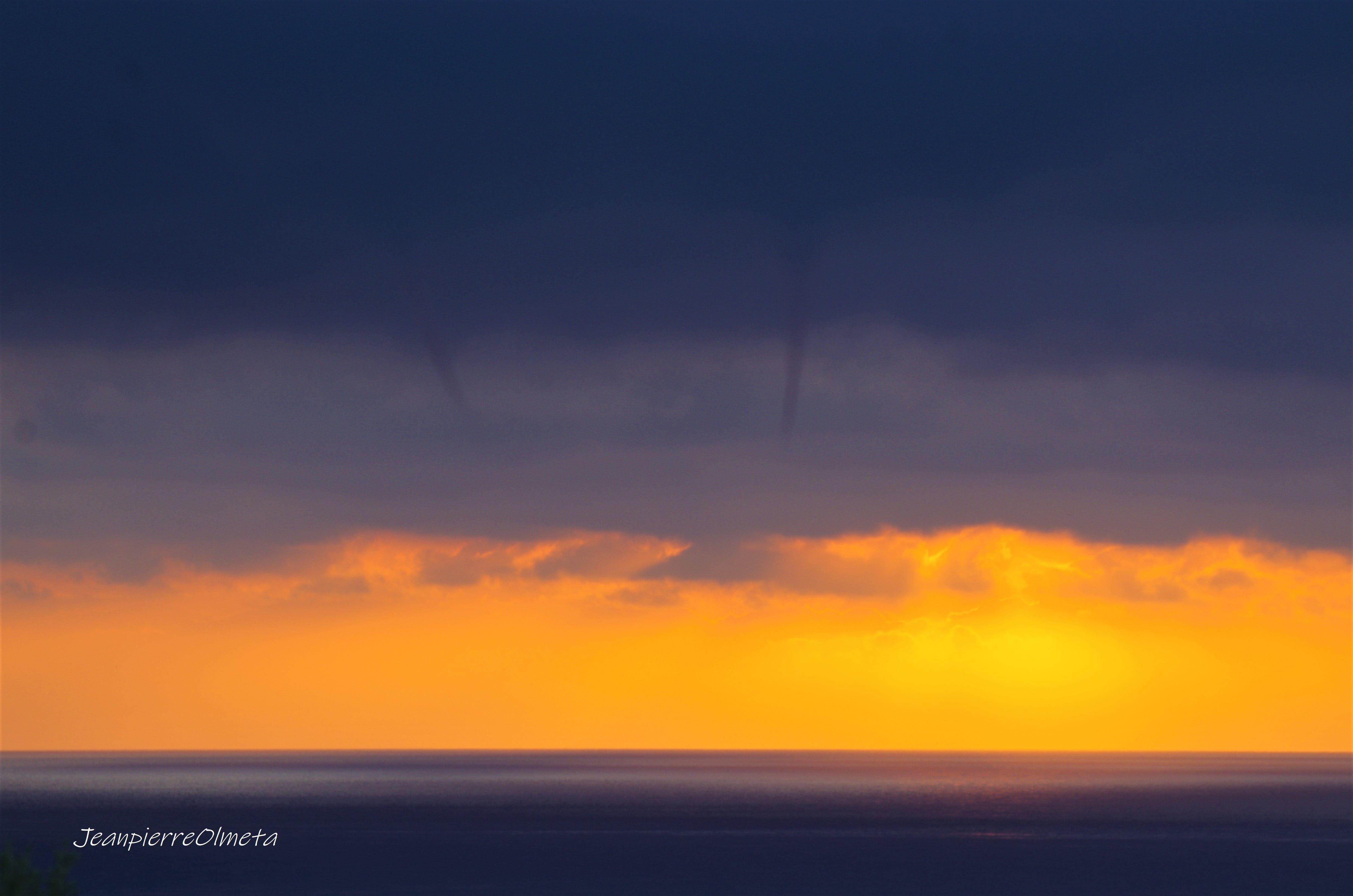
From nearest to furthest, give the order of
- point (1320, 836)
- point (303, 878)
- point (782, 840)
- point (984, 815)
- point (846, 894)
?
1. point (846, 894)
2. point (303, 878)
3. point (782, 840)
4. point (1320, 836)
5. point (984, 815)

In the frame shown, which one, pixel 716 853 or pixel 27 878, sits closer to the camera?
pixel 27 878

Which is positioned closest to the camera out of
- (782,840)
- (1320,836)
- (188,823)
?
(782,840)

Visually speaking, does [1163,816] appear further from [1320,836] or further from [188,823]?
[188,823]

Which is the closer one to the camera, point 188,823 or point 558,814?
point 188,823

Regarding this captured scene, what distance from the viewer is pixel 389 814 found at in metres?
176

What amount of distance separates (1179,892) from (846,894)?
20265 millimetres

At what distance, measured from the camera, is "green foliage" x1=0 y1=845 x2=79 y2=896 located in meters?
21.6

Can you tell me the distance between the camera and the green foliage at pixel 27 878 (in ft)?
70.7

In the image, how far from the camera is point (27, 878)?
2184 cm

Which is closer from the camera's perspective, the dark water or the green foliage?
the green foliage

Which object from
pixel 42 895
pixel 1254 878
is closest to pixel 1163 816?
pixel 1254 878

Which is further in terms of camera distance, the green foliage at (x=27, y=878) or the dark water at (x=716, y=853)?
the dark water at (x=716, y=853)

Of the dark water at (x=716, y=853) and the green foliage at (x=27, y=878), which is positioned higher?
the green foliage at (x=27, y=878)

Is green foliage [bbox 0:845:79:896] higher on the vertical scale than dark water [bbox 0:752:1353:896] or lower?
higher
